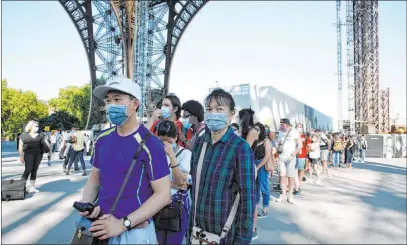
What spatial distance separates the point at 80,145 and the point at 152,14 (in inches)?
742

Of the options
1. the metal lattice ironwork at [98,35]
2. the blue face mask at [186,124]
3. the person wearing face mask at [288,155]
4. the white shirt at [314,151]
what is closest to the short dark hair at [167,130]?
the blue face mask at [186,124]

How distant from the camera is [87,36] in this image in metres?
24.6

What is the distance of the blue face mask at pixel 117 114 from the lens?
1674 millimetres

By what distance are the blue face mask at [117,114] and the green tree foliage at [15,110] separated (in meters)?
48.3

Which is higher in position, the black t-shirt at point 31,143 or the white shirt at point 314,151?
the black t-shirt at point 31,143

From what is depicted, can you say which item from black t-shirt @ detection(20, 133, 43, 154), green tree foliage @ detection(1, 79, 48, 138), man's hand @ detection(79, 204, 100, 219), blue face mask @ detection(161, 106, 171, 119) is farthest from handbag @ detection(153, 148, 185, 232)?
green tree foliage @ detection(1, 79, 48, 138)

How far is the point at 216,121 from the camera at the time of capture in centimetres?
206

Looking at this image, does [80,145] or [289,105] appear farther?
[289,105]

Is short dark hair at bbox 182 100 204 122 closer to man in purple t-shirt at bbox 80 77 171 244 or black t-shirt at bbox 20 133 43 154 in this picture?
man in purple t-shirt at bbox 80 77 171 244

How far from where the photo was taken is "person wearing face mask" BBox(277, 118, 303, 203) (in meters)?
6.15

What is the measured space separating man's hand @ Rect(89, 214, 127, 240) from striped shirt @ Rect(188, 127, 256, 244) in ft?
1.81

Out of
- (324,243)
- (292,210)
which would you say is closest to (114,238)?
(324,243)

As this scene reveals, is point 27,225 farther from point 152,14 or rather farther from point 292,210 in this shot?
point 152,14

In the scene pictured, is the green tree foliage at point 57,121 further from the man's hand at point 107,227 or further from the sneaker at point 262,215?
the man's hand at point 107,227
